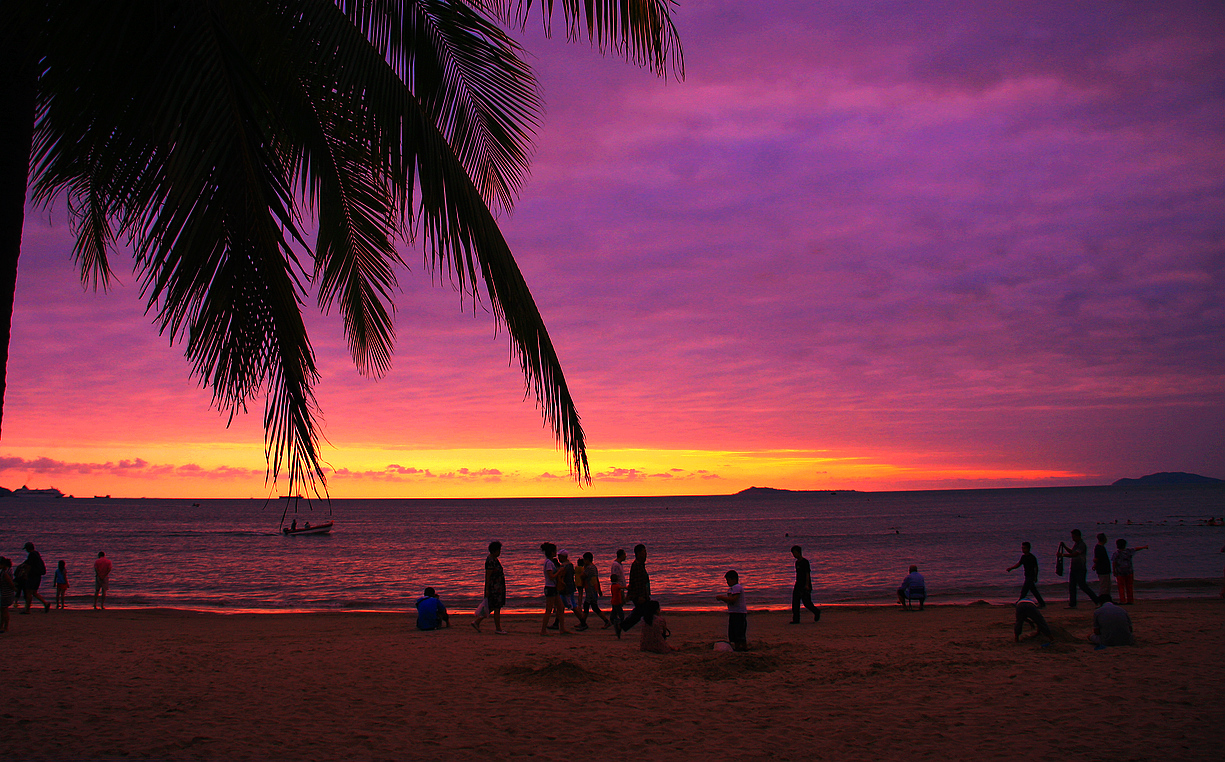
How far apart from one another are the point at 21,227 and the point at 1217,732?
32.5ft

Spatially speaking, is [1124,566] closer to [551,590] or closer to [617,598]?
[617,598]

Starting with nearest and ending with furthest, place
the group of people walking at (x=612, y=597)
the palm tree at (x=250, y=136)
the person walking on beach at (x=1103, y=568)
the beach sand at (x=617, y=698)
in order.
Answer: the palm tree at (x=250, y=136)
the beach sand at (x=617, y=698)
the group of people walking at (x=612, y=597)
the person walking on beach at (x=1103, y=568)

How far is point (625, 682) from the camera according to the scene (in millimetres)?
9438

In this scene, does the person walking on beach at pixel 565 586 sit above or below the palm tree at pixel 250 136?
below

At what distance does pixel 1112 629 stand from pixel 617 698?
769cm

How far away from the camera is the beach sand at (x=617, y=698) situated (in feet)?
22.3

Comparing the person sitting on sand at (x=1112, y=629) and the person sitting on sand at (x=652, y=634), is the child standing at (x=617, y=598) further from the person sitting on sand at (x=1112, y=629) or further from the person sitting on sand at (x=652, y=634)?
the person sitting on sand at (x=1112, y=629)

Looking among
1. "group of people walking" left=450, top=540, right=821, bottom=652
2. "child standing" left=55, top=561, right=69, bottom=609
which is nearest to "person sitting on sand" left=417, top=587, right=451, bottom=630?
"group of people walking" left=450, top=540, right=821, bottom=652

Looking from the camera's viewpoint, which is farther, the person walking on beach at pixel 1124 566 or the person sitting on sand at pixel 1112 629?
the person walking on beach at pixel 1124 566

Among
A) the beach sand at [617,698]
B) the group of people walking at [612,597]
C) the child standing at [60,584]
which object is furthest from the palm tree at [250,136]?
the child standing at [60,584]

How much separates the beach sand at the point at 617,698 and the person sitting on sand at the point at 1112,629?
237 mm

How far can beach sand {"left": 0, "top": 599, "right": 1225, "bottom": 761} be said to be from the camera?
22.3 ft

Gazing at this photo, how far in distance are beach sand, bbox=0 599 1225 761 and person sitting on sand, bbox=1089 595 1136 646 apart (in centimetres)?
24

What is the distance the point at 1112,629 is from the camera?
35.1ft
